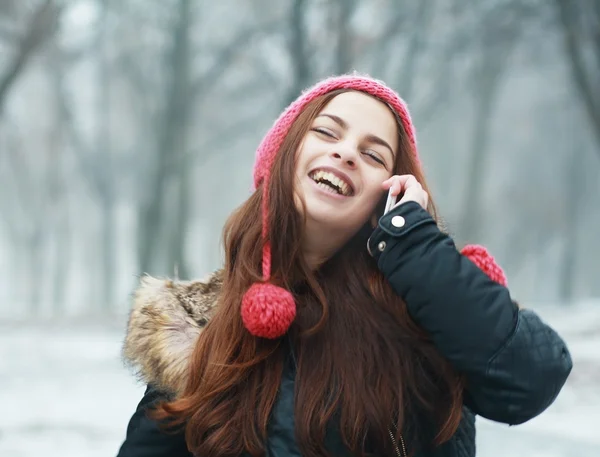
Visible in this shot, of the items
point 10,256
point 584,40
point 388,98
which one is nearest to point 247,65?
point 584,40

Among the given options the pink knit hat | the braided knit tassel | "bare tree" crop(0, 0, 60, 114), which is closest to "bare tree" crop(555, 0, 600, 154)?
"bare tree" crop(0, 0, 60, 114)

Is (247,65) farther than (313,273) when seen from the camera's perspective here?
Yes

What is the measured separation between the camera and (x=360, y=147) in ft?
4.90

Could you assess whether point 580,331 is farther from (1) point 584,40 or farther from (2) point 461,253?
(2) point 461,253

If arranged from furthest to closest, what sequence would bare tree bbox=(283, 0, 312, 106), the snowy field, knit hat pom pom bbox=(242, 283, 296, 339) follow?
bare tree bbox=(283, 0, 312, 106) → the snowy field → knit hat pom pom bbox=(242, 283, 296, 339)

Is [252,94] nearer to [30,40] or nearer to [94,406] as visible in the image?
[30,40]

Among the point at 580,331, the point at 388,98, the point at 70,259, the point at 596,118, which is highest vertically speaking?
the point at 70,259

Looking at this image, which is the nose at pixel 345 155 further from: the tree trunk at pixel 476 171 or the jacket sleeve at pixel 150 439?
the tree trunk at pixel 476 171

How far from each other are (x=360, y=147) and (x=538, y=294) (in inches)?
946

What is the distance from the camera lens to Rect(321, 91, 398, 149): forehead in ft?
4.94

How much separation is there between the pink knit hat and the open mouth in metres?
0.13

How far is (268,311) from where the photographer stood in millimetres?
1329

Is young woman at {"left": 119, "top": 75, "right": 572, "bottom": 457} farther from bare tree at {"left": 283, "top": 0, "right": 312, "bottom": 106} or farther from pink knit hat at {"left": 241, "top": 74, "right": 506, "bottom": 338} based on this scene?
bare tree at {"left": 283, "top": 0, "right": 312, "bottom": 106}

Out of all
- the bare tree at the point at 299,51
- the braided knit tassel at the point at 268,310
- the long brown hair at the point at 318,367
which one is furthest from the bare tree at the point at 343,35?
the braided knit tassel at the point at 268,310
